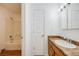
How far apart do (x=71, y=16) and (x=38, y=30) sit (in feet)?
3.50

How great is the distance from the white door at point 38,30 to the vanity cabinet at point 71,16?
2.24 feet

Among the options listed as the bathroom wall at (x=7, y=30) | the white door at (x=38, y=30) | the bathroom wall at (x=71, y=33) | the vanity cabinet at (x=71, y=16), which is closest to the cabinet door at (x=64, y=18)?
the vanity cabinet at (x=71, y=16)

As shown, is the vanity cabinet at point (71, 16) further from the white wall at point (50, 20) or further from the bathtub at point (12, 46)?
the bathtub at point (12, 46)

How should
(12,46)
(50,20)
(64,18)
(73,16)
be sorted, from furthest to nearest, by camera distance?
(12,46)
(50,20)
(64,18)
(73,16)

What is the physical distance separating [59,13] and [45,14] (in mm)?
389

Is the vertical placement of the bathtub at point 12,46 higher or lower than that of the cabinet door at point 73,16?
lower

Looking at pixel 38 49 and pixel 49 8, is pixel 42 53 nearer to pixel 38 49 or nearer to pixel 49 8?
pixel 38 49

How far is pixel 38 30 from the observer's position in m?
3.63

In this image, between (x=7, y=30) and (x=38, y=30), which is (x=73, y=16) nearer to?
(x=38, y=30)

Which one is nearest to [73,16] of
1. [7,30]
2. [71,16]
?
[71,16]

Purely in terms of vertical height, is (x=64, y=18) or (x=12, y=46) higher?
(x=64, y=18)

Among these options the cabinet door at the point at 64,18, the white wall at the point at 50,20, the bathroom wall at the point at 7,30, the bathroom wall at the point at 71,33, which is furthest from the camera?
the bathroom wall at the point at 7,30

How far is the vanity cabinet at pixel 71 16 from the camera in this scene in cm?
278

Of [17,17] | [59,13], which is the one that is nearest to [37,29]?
[59,13]
